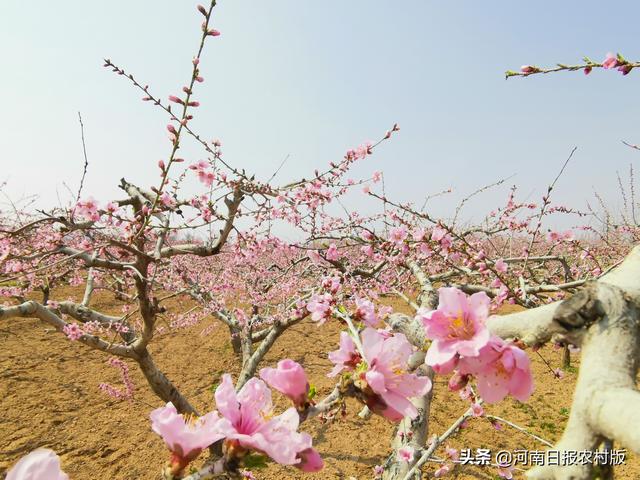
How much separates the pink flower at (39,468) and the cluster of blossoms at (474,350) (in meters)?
0.70

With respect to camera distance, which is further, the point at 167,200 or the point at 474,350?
the point at 167,200

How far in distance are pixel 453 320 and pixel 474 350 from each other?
0.12 m

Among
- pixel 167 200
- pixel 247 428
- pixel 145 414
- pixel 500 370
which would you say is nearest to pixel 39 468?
pixel 247 428

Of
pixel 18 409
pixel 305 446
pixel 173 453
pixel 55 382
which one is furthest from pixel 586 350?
pixel 55 382

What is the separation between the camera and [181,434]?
2.21ft

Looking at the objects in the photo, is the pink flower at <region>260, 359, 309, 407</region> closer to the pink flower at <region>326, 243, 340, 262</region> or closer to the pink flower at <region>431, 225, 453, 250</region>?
the pink flower at <region>431, 225, 453, 250</region>

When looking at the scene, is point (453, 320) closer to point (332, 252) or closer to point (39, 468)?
point (39, 468)

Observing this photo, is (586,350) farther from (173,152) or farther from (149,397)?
(149,397)

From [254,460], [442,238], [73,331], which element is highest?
[442,238]

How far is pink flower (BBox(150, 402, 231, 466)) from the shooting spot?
668mm

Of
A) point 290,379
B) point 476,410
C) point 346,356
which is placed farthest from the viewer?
point 476,410

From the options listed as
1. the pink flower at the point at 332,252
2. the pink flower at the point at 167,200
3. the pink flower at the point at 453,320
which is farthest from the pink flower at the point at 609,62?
the pink flower at the point at 167,200

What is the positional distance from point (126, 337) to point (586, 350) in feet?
14.5

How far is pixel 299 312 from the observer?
421cm
